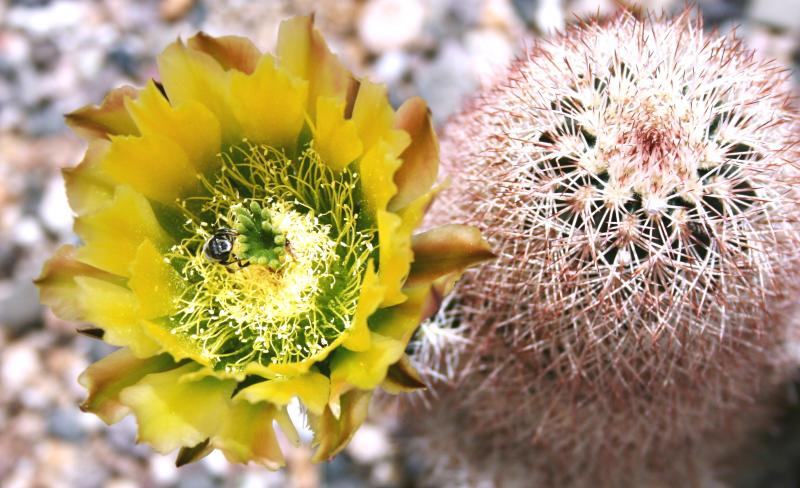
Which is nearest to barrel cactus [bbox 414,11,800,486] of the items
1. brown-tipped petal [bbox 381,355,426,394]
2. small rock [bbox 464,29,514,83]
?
brown-tipped petal [bbox 381,355,426,394]

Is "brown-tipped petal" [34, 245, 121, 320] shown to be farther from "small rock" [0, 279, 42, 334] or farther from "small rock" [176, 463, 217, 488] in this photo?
"small rock" [0, 279, 42, 334]

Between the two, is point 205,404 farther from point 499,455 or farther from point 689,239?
point 499,455

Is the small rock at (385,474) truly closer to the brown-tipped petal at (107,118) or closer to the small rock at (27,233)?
the small rock at (27,233)

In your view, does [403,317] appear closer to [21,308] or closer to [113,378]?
[113,378]

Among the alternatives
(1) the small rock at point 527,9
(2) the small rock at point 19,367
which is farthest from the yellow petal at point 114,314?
(1) the small rock at point 527,9

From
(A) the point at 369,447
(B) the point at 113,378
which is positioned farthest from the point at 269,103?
(A) the point at 369,447

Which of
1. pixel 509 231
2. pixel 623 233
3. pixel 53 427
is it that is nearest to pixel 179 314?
pixel 509 231
